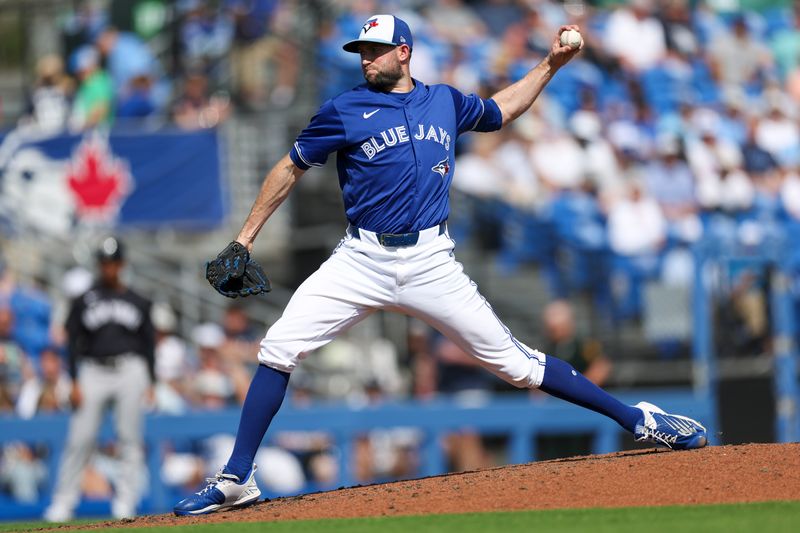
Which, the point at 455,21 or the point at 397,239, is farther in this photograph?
the point at 455,21

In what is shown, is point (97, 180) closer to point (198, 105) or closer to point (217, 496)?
point (198, 105)

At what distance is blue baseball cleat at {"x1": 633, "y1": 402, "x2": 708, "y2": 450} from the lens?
679cm

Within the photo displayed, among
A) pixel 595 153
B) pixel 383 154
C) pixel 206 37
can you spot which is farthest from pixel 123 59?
pixel 383 154

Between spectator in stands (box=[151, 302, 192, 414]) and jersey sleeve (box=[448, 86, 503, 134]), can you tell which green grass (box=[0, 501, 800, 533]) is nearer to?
jersey sleeve (box=[448, 86, 503, 134])

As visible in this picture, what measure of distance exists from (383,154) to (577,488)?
1.78m

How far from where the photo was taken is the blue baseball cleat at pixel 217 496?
6441 mm

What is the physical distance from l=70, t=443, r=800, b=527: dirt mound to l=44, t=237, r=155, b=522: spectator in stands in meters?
3.79

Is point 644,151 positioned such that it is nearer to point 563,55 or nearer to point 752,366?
point 752,366

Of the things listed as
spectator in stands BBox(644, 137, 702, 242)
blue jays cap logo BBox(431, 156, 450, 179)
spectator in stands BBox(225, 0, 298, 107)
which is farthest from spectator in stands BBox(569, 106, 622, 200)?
blue jays cap logo BBox(431, 156, 450, 179)

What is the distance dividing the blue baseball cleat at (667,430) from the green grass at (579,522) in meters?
0.81

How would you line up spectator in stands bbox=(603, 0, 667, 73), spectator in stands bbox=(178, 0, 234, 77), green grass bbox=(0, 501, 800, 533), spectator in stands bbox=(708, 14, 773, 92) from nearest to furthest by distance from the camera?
green grass bbox=(0, 501, 800, 533), spectator in stands bbox=(178, 0, 234, 77), spectator in stands bbox=(603, 0, 667, 73), spectator in stands bbox=(708, 14, 773, 92)

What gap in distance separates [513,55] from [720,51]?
13.0ft

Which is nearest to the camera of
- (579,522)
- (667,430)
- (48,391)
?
(579,522)

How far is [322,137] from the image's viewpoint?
630cm
